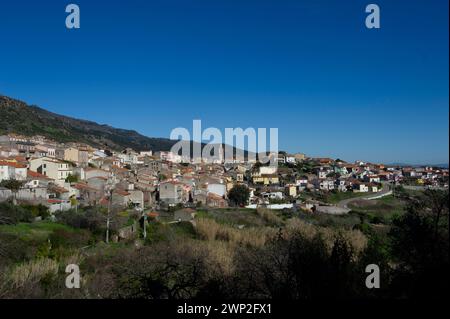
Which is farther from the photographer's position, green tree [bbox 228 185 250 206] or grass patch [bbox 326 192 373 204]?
grass patch [bbox 326 192 373 204]

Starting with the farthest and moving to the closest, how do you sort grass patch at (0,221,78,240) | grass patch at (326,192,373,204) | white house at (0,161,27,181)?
grass patch at (326,192,373,204) < white house at (0,161,27,181) < grass patch at (0,221,78,240)

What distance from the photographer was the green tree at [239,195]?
4412cm

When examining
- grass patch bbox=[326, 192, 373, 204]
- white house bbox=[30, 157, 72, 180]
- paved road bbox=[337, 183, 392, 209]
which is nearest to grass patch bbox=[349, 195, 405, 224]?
paved road bbox=[337, 183, 392, 209]

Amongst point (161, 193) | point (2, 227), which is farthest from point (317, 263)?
point (161, 193)

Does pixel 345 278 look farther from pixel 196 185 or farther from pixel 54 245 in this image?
pixel 196 185

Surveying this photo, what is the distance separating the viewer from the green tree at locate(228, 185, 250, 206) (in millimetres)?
44125

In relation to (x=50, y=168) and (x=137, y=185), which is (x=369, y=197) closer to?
(x=137, y=185)

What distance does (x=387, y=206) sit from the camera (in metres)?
47.4

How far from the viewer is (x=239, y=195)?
44062mm

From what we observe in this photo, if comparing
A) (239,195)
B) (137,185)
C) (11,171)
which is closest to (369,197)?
(239,195)

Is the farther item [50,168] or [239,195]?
[239,195]

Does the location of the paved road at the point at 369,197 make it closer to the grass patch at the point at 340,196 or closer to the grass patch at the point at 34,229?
the grass patch at the point at 340,196

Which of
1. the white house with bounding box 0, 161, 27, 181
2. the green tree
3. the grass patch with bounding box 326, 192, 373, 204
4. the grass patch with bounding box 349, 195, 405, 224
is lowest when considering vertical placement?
the grass patch with bounding box 349, 195, 405, 224

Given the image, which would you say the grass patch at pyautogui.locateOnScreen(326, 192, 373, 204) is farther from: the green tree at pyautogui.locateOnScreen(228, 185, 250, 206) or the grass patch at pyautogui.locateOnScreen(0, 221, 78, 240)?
the grass patch at pyautogui.locateOnScreen(0, 221, 78, 240)
